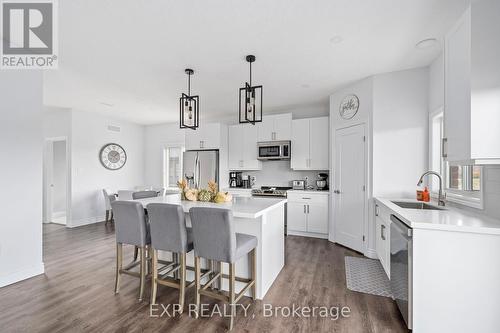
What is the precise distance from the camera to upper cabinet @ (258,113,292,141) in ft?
15.8

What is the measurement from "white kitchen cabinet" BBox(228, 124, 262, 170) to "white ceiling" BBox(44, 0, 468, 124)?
1.26m

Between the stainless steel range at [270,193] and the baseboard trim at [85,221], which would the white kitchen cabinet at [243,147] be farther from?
the baseboard trim at [85,221]

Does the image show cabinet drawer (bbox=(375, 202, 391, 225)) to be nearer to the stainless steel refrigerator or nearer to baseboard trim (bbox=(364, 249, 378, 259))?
baseboard trim (bbox=(364, 249, 378, 259))

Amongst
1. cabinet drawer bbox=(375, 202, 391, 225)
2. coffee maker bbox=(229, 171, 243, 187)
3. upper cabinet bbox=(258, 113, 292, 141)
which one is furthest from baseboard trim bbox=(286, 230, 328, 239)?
upper cabinet bbox=(258, 113, 292, 141)

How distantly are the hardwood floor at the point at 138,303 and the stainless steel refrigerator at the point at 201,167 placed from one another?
96.0 inches

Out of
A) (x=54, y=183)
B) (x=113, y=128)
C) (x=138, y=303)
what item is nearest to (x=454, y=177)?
(x=138, y=303)

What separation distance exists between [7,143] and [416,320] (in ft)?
13.9

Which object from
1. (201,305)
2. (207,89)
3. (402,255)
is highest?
(207,89)

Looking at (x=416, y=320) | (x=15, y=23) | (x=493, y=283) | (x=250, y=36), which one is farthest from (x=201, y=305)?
(x=15, y=23)

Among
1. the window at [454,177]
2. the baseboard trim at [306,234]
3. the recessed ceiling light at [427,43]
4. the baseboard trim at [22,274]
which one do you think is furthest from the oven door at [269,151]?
the baseboard trim at [22,274]

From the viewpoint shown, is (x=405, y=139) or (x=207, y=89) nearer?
(x=405, y=139)

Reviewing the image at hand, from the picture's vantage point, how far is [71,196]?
511 cm

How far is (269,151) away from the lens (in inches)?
194

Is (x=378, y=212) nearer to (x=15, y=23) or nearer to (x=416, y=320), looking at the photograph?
(x=416, y=320)
